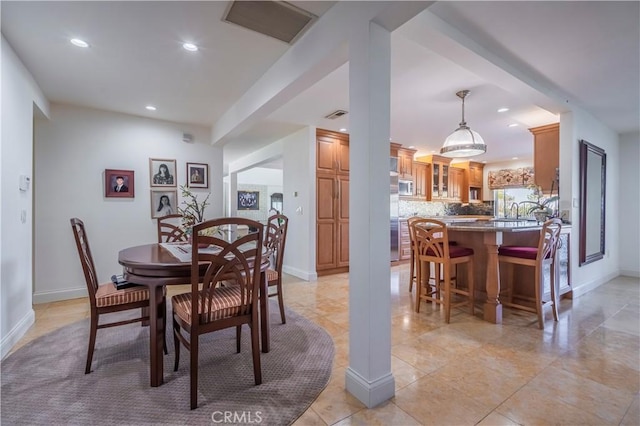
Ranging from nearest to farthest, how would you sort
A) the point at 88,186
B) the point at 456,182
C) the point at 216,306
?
1. the point at 216,306
2. the point at 88,186
3. the point at 456,182

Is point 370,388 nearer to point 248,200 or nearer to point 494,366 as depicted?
point 494,366

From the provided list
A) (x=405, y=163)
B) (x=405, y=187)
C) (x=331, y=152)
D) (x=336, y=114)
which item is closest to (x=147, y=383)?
(x=336, y=114)

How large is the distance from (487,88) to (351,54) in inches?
85.7

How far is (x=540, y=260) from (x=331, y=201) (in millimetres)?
2896

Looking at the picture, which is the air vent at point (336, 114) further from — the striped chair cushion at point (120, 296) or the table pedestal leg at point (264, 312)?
the striped chair cushion at point (120, 296)

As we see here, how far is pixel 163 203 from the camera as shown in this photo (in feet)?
14.0

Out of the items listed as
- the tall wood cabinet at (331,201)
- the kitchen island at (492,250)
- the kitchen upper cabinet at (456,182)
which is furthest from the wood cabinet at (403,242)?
the kitchen island at (492,250)

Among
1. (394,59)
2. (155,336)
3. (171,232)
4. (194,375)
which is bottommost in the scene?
(194,375)

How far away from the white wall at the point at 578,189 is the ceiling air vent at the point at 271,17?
10.9ft

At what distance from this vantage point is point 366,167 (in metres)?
1.63

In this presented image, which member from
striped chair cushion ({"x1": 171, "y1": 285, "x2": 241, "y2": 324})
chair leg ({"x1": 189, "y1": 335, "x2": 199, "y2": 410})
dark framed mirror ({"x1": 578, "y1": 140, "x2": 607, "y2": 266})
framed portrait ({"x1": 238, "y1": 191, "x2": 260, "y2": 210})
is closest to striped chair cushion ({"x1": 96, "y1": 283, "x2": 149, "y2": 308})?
striped chair cushion ({"x1": 171, "y1": 285, "x2": 241, "y2": 324})

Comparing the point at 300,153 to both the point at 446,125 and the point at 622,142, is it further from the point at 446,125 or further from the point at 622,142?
the point at 622,142

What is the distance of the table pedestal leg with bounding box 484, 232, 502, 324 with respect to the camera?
277cm

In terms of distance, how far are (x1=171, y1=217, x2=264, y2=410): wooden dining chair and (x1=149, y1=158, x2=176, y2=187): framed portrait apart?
2.86 m
